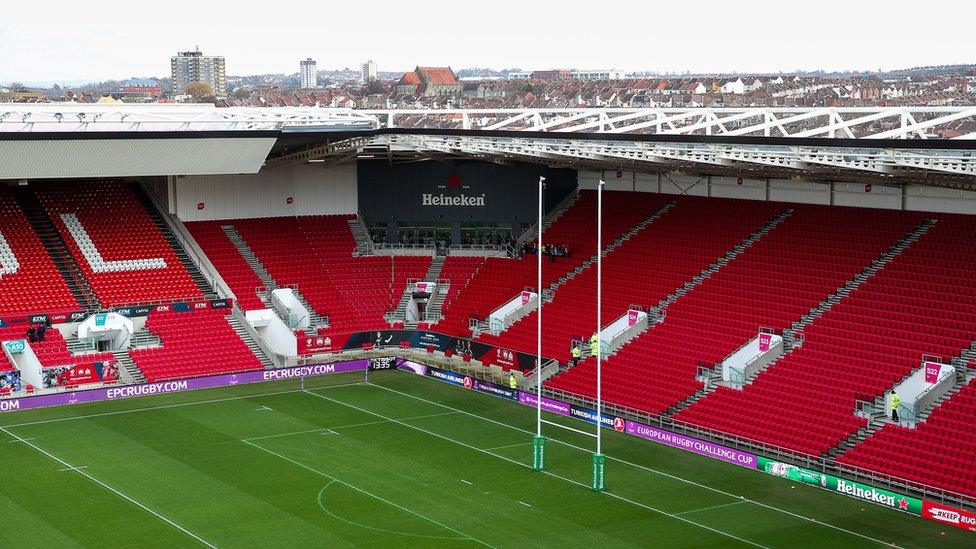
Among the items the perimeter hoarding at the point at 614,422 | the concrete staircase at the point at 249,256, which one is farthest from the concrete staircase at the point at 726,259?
the concrete staircase at the point at 249,256

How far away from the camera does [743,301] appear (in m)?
42.8

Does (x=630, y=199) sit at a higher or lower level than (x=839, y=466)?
higher

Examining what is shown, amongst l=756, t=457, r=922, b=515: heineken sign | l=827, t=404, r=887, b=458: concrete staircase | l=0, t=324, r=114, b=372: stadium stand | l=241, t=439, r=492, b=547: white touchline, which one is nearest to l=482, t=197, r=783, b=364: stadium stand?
l=827, t=404, r=887, b=458: concrete staircase

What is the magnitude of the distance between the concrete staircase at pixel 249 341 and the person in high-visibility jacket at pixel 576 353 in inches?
476

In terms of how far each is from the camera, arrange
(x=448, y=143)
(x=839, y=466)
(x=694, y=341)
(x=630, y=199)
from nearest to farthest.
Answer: (x=839, y=466)
(x=694, y=341)
(x=448, y=143)
(x=630, y=199)

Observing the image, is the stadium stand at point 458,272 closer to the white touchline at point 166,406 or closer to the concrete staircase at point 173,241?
the white touchline at point 166,406

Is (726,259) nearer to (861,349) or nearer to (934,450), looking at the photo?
(861,349)

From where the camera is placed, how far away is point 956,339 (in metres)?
35.8

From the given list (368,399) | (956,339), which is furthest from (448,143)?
(956,339)

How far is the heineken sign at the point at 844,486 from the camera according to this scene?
30.5m

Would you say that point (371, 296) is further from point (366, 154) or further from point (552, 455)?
point (552, 455)

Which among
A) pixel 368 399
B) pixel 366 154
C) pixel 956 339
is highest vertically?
pixel 366 154

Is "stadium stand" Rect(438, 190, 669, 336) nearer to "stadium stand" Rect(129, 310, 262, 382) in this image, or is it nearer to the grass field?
"stadium stand" Rect(129, 310, 262, 382)

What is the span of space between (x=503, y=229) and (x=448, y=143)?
8.91 metres
